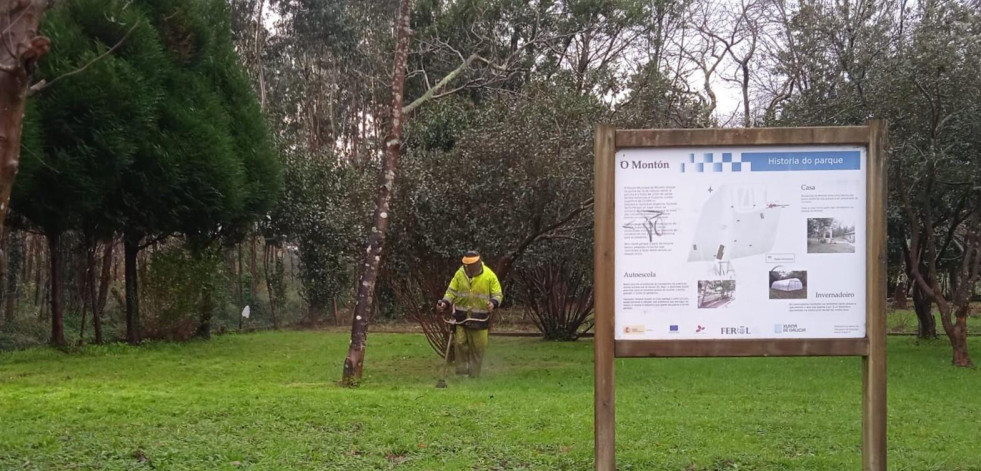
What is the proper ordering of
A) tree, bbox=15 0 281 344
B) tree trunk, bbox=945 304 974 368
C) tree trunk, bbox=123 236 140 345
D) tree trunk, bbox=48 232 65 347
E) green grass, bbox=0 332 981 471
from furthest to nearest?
tree trunk, bbox=123 236 140 345
tree trunk, bbox=48 232 65 347
tree, bbox=15 0 281 344
tree trunk, bbox=945 304 974 368
green grass, bbox=0 332 981 471

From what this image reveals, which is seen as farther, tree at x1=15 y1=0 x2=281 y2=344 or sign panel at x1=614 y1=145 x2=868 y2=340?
tree at x1=15 y1=0 x2=281 y2=344

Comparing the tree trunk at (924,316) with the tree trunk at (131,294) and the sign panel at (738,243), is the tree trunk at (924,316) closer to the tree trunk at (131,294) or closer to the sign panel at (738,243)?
the sign panel at (738,243)

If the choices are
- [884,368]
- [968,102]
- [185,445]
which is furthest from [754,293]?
[968,102]

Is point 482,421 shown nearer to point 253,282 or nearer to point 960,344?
point 960,344

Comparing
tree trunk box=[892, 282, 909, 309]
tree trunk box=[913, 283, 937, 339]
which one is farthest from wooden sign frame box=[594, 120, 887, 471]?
tree trunk box=[892, 282, 909, 309]

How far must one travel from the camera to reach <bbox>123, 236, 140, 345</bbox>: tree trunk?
1883 cm

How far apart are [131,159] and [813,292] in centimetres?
1384

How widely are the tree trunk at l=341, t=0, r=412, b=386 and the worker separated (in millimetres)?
1063

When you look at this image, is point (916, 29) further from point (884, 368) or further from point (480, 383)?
point (884, 368)

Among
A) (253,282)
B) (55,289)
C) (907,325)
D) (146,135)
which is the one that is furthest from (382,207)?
(907,325)

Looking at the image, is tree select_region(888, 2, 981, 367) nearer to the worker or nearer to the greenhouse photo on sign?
the worker

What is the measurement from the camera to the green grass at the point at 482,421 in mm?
6539

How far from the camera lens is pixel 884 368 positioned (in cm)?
534

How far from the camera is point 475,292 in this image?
1241 cm
